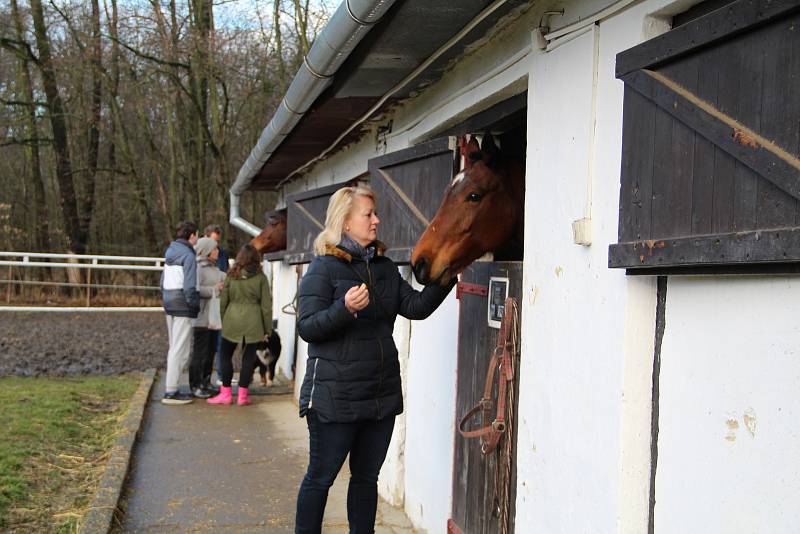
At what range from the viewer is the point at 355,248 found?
11.8 feet

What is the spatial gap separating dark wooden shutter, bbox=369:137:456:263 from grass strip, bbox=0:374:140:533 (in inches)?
98.8

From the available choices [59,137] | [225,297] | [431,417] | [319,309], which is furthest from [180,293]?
[59,137]

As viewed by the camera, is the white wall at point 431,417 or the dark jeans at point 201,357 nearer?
the white wall at point 431,417

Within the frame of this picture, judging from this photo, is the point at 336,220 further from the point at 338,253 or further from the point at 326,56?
the point at 326,56

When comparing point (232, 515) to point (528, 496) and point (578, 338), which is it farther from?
point (578, 338)

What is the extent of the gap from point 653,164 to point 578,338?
720mm

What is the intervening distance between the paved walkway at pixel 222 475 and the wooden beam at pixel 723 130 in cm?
322

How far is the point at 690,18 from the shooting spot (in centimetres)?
236

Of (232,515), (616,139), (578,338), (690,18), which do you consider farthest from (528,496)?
(232,515)

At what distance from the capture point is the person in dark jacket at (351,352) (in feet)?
11.3

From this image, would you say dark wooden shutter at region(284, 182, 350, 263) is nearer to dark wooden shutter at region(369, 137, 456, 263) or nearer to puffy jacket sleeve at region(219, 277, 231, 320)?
puffy jacket sleeve at region(219, 277, 231, 320)

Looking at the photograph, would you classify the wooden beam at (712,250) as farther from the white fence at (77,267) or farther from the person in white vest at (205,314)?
the white fence at (77,267)

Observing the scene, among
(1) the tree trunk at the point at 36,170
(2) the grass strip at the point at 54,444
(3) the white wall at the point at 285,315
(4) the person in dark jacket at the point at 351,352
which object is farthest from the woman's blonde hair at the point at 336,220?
(1) the tree trunk at the point at 36,170

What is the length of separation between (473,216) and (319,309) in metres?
0.77
